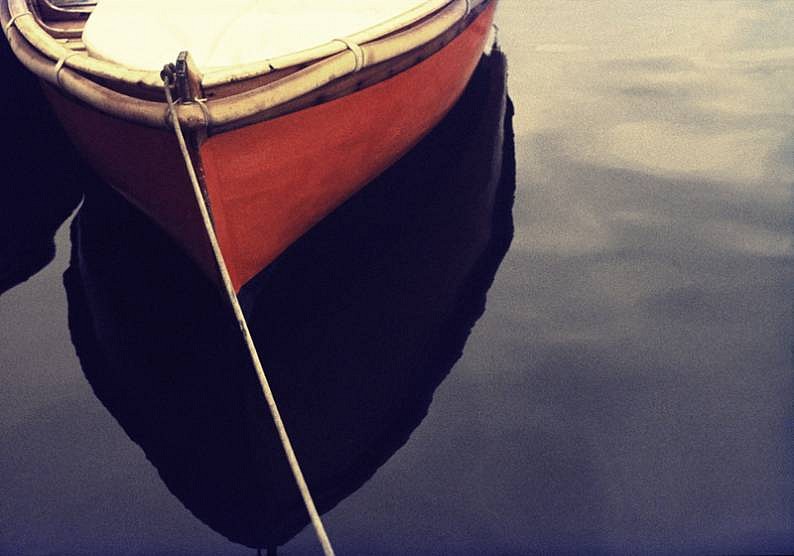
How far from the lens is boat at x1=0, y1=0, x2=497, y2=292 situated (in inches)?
141

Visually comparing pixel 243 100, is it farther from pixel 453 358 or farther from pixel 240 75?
pixel 453 358

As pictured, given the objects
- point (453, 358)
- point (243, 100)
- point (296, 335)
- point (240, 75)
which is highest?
point (240, 75)

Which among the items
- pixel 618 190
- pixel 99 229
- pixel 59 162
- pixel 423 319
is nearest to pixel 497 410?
pixel 423 319

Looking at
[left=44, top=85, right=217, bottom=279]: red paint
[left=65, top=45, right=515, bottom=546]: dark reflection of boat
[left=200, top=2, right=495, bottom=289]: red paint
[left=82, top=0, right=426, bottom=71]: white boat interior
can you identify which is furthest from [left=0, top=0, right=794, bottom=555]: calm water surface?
[left=82, top=0, right=426, bottom=71]: white boat interior

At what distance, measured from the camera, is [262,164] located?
154 inches

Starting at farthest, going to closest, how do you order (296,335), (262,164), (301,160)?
(296,335) → (301,160) → (262,164)

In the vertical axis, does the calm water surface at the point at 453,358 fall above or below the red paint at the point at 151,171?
below

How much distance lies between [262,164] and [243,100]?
1.49ft

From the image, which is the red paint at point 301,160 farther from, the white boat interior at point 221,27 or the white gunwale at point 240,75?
the white boat interior at point 221,27

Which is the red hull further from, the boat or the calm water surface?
the calm water surface

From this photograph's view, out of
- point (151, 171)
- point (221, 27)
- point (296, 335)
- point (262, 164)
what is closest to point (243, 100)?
point (262, 164)

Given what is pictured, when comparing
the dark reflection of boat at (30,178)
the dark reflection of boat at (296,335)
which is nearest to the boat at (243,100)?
the dark reflection of boat at (296,335)

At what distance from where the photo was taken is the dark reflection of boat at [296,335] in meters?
3.54

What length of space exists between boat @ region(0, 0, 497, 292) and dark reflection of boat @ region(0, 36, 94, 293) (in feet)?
2.66
